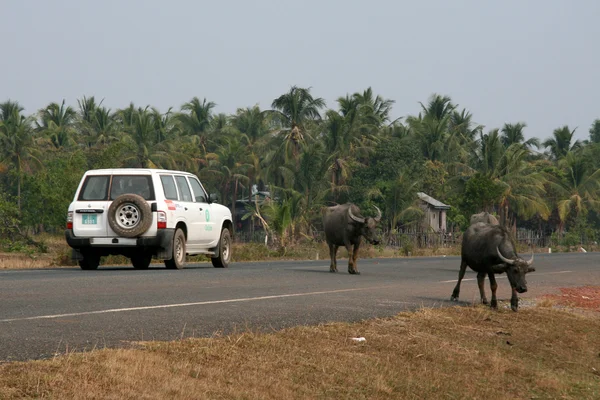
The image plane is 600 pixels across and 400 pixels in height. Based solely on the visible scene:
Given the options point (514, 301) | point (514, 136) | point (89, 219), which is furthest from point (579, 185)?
A: point (514, 301)

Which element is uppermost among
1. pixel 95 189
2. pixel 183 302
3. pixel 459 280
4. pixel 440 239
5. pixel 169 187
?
pixel 440 239

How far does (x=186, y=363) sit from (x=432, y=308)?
680 centimetres

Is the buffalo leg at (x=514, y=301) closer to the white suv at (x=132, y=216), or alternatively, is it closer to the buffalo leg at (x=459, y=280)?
the buffalo leg at (x=459, y=280)

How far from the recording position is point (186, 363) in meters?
7.70

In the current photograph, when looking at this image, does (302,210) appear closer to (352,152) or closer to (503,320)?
(352,152)

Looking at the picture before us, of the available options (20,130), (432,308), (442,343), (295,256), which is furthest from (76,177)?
(442,343)

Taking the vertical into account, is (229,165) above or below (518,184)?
above

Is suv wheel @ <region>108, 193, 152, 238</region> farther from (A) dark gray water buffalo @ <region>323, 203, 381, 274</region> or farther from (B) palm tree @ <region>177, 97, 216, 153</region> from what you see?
(B) palm tree @ <region>177, 97, 216, 153</region>

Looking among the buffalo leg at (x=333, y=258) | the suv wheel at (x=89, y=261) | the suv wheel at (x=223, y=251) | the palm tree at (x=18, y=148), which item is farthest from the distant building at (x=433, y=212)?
the suv wheel at (x=89, y=261)

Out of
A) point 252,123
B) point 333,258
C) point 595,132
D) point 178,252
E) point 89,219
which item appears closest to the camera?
point 89,219

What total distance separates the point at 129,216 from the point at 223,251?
407 cm

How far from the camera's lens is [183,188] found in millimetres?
21297

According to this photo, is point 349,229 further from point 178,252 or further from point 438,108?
point 438,108

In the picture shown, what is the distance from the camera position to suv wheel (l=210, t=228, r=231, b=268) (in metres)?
23.0
